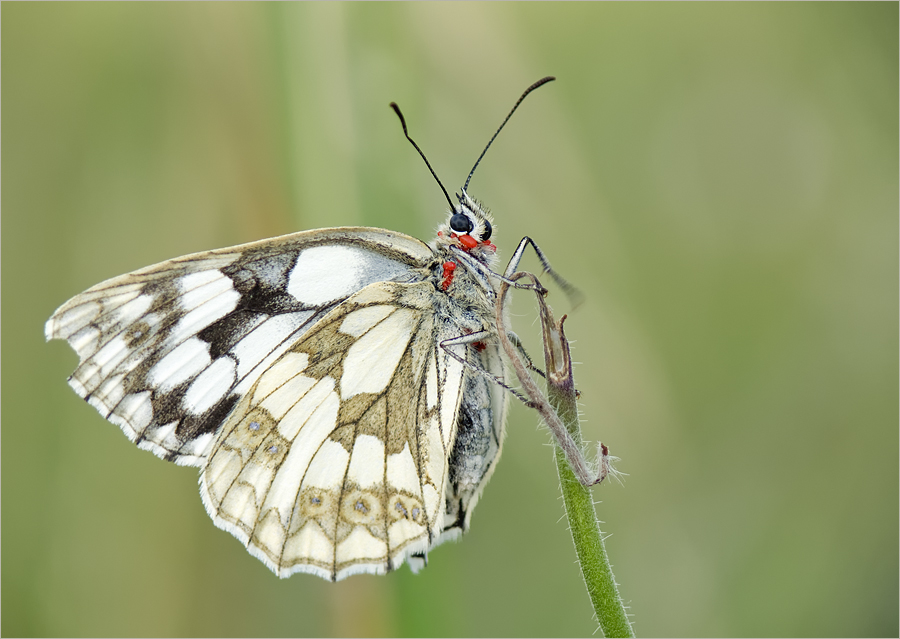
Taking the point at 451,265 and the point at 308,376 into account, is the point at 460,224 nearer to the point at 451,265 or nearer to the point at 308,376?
the point at 451,265

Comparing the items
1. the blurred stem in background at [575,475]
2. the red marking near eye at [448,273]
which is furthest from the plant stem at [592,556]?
the red marking near eye at [448,273]

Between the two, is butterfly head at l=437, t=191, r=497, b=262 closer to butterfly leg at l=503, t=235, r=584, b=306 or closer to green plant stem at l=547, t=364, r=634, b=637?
butterfly leg at l=503, t=235, r=584, b=306

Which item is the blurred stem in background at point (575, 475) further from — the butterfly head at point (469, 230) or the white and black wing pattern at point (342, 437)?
the butterfly head at point (469, 230)

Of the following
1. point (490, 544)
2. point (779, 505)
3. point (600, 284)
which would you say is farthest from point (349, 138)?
point (779, 505)

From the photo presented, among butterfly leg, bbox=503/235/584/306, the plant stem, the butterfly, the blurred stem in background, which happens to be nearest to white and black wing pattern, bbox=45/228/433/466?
the butterfly

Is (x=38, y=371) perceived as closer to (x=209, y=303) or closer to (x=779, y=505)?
(x=209, y=303)

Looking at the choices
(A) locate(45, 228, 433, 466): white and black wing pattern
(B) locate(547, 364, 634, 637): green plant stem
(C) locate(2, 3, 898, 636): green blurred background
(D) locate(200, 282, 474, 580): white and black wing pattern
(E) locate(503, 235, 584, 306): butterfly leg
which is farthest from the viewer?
(C) locate(2, 3, 898, 636): green blurred background
